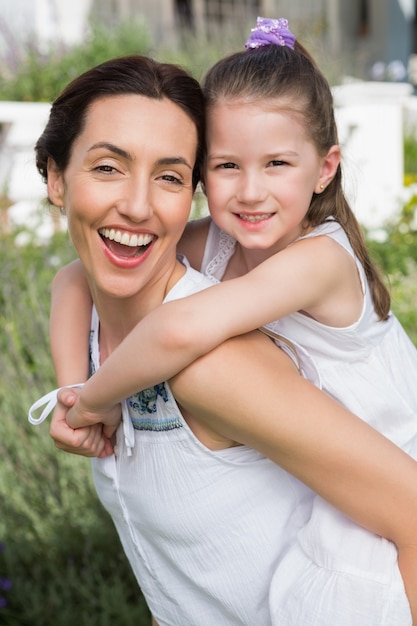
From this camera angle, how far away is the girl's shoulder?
211 cm

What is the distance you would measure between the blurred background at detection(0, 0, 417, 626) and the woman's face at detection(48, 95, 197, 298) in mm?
766

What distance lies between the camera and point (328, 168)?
2.06 metres

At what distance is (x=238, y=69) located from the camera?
1.92 m

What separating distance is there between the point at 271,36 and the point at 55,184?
60 centimetres

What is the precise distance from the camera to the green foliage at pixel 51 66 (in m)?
7.43

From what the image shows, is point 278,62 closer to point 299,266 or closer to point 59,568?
point 299,266

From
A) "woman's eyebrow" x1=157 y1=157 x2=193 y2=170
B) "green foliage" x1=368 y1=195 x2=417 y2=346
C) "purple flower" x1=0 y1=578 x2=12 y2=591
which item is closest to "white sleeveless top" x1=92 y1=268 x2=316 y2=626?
"woman's eyebrow" x1=157 y1=157 x2=193 y2=170

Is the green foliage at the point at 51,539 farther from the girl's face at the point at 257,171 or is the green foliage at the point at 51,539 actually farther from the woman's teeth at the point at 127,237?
the woman's teeth at the point at 127,237

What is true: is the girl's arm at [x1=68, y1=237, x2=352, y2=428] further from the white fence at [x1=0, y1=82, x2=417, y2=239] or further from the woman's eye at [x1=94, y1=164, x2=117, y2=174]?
the white fence at [x1=0, y1=82, x2=417, y2=239]

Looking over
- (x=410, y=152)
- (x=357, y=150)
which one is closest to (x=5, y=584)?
(x=357, y=150)

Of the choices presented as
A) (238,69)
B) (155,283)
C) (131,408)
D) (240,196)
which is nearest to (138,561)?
(131,408)

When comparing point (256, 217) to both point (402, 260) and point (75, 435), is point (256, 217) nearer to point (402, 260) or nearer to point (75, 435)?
point (75, 435)

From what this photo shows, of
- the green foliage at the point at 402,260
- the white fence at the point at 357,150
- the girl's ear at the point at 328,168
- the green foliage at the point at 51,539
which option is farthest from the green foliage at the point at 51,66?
the girl's ear at the point at 328,168

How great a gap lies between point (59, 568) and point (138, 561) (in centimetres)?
150
